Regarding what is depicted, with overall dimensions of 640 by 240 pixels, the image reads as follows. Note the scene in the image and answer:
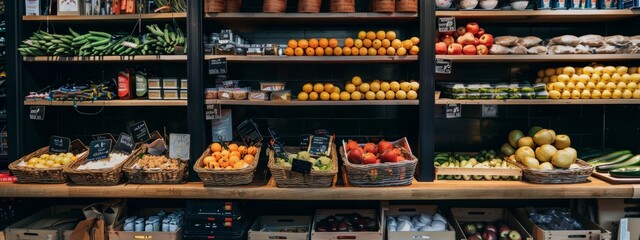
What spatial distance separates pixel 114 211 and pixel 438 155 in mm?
2474

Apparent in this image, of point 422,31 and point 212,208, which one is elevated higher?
point 422,31

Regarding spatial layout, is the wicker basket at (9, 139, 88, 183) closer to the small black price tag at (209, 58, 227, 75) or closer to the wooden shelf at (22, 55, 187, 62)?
the wooden shelf at (22, 55, 187, 62)

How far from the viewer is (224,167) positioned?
339 centimetres

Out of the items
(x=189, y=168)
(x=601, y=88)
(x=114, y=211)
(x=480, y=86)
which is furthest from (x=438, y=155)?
(x=114, y=211)

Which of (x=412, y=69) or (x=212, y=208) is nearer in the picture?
(x=212, y=208)

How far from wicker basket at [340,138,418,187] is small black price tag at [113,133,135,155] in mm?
1631

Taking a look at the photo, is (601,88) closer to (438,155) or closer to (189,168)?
(438,155)

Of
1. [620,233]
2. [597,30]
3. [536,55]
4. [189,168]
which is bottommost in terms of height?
[620,233]

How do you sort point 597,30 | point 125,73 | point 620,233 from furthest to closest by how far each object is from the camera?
point 597,30 < point 125,73 < point 620,233

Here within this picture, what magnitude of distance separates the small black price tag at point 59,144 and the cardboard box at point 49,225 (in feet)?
1.75

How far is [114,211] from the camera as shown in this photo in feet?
11.7

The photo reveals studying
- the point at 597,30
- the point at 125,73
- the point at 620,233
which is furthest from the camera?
the point at 597,30

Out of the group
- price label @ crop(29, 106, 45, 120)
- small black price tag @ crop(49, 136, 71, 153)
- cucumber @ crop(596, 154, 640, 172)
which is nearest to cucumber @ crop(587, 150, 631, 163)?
cucumber @ crop(596, 154, 640, 172)

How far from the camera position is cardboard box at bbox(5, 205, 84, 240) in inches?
138
